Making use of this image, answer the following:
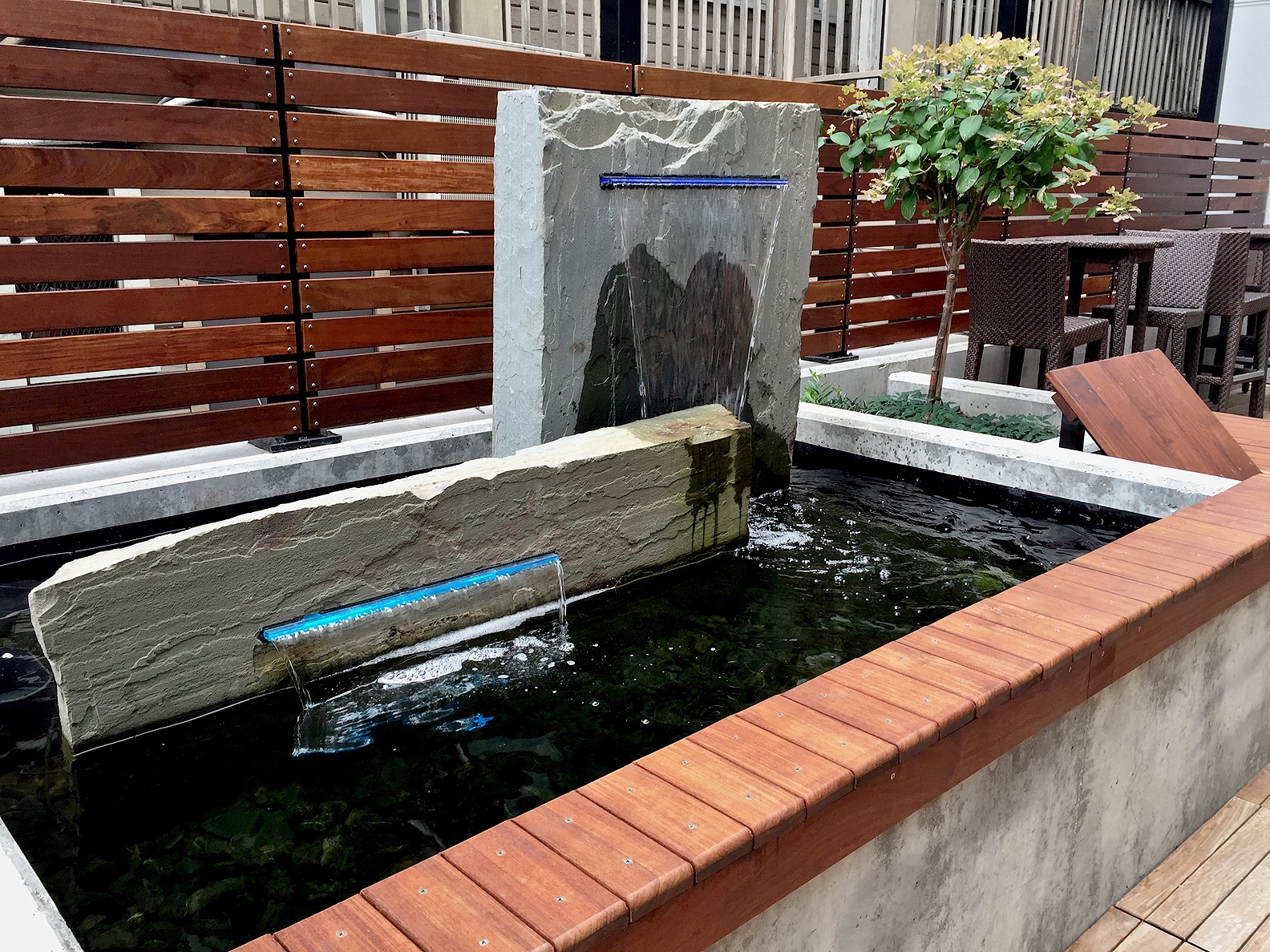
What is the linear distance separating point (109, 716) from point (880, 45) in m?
12.5

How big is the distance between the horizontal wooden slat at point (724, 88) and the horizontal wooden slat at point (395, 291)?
172 centimetres

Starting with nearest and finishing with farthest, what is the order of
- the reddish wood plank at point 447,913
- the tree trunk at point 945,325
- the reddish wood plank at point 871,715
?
1. the reddish wood plank at point 447,913
2. the reddish wood plank at point 871,715
3. the tree trunk at point 945,325

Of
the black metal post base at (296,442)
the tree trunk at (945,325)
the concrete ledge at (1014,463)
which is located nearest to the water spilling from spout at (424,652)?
A: the concrete ledge at (1014,463)

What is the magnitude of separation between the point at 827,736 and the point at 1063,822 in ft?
2.86

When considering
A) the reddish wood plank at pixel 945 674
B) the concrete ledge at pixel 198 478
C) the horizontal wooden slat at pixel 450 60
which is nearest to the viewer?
the reddish wood plank at pixel 945 674

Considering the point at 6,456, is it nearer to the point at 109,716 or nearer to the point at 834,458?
the point at 109,716

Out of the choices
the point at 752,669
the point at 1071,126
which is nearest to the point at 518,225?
the point at 752,669

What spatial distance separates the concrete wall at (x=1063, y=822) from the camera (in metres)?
1.92

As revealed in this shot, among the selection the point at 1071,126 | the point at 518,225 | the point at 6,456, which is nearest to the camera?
the point at 518,225

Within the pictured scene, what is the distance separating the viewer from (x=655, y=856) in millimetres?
1561

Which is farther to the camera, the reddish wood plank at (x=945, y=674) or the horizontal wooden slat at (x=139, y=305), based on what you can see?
the horizontal wooden slat at (x=139, y=305)

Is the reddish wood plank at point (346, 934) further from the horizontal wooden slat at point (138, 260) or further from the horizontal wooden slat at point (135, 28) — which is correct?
the horizontal wooden slat at point (135, 28)

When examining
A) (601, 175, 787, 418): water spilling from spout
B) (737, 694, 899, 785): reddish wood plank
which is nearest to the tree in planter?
(601, 175, 787, 418): water spilling from spout

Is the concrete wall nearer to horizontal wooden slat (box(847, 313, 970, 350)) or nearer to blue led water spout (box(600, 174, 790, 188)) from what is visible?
blue led water spout (box(600, 174, 790, 188))
